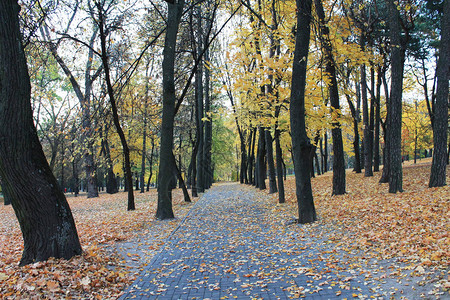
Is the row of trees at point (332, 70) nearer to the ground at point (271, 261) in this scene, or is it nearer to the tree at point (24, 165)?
the ground at point (271, 261)

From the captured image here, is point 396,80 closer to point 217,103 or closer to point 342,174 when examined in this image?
point 342,174

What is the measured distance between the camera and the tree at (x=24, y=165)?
472 cm

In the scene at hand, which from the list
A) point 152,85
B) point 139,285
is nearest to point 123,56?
point 152,85

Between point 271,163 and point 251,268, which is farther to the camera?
point 271,163

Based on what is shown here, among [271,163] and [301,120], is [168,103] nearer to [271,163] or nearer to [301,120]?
[301,120]

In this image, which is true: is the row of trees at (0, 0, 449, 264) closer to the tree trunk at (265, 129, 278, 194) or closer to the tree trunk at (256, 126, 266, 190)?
the tree trunk at (265, 129, 278, 194)

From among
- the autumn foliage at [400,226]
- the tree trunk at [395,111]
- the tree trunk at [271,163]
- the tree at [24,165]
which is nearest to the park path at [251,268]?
the autumn foliage at [400,226]

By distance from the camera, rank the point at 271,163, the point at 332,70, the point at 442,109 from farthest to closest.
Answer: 1. the point at 271,163
2. the point at 332,70
3. the point at 442,109

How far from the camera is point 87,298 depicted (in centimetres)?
409

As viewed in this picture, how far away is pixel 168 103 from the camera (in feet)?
35.2

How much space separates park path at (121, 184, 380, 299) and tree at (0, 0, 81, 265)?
1.60 metres

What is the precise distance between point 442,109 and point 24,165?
11367 mm

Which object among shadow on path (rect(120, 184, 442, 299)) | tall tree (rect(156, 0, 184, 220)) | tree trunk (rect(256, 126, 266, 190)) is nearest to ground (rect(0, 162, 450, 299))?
shadow on path (rect(120, 184, 442, 299))

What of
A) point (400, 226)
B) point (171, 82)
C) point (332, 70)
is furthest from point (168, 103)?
Result: point (400, 226)
